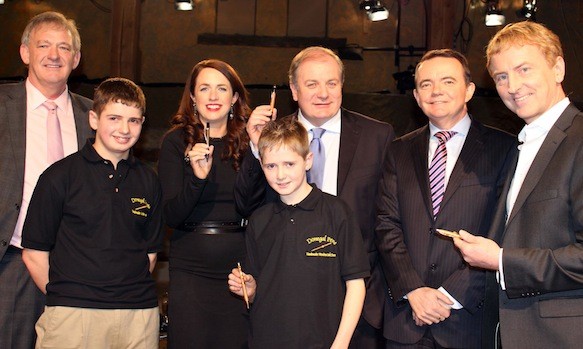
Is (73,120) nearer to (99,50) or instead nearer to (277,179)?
(277,179)

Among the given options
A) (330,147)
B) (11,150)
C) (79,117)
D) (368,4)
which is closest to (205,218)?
(330,147)

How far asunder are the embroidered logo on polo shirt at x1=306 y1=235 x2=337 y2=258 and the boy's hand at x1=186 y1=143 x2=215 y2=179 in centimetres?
73

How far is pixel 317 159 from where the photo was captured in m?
3.47

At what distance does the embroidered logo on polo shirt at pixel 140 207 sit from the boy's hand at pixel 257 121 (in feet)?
2.01

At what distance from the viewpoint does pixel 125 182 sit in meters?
3.26

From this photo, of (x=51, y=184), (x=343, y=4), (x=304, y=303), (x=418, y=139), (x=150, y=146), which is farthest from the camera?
(x=343, y=4)

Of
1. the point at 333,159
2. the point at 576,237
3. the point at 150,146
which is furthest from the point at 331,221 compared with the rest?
the point at 150,146

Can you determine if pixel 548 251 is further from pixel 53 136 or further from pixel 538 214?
pixel 53 136

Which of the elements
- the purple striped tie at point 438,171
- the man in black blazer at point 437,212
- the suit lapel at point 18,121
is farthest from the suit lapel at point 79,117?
the purple striped tie at point 438,171

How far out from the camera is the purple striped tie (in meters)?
3.21

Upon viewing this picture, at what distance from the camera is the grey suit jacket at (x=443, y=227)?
10.0 feet

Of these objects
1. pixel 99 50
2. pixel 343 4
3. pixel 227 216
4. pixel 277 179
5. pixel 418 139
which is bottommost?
pixel 227 216

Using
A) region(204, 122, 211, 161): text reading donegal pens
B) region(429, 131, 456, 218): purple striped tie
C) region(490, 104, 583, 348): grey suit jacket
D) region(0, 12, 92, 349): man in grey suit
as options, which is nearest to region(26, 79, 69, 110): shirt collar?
region(0, 12, 92, 349): man in grey suit

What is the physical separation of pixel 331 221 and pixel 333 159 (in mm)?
615
